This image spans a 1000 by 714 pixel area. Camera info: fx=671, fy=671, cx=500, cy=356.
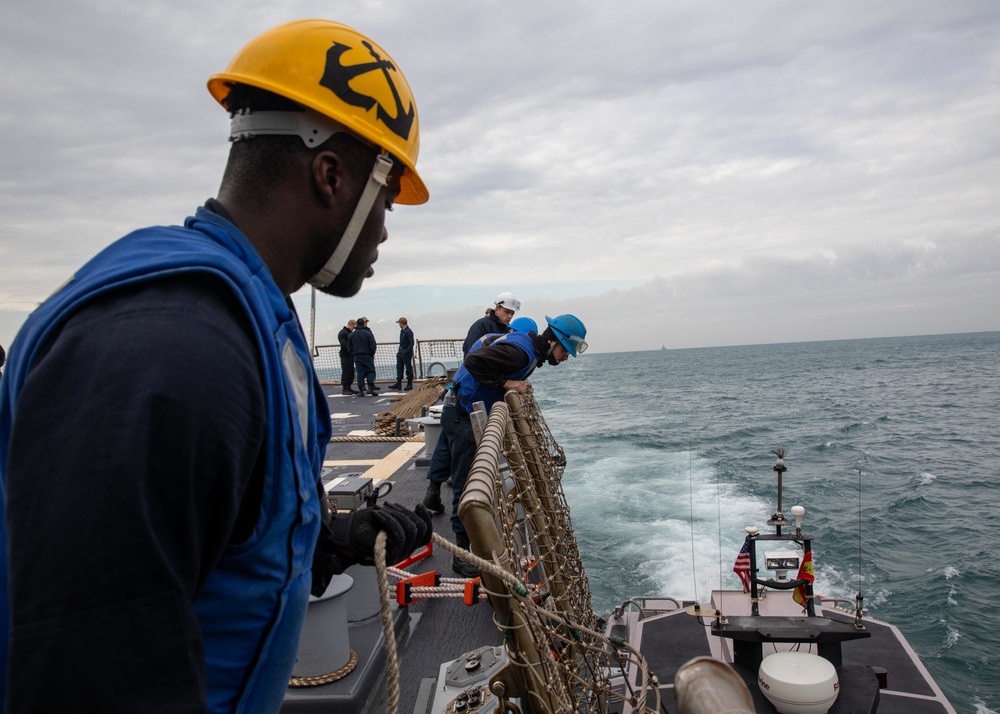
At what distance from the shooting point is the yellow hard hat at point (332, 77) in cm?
127

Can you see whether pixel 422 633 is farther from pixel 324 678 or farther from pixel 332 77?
pixel 332 77

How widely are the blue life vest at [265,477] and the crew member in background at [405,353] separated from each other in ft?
58.0

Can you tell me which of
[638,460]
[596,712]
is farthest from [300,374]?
[638,460]

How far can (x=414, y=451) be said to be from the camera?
1027cm

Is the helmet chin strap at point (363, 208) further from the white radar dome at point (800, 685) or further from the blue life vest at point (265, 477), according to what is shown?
the white radar dome at point (800, 685)

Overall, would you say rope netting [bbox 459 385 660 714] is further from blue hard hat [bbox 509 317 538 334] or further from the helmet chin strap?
blue hard hat [bbox 509 317 538 334]

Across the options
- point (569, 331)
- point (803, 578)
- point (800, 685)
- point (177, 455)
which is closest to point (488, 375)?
point (569, 331)

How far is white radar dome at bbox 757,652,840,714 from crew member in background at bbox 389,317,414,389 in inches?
596

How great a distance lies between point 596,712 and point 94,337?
9.20ft

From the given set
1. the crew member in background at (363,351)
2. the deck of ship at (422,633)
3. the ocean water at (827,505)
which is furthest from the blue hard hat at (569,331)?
the crew member in background at (363,351)

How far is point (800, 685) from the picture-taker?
169 inches

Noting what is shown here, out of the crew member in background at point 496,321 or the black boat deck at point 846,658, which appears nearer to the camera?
the black boat deck at point 846,658

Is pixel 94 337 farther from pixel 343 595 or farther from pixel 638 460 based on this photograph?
pixel 638 460

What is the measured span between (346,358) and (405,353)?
1641mm
